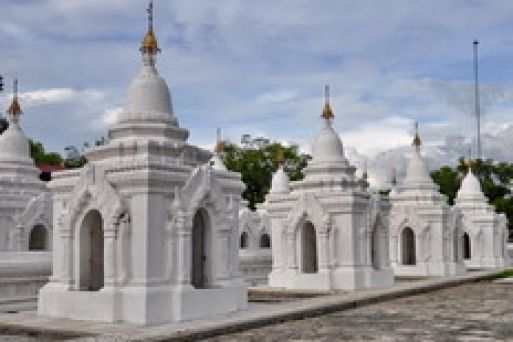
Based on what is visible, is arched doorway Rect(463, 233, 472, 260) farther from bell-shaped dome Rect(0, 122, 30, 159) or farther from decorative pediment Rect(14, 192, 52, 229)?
bell-shaped dome Rect(0, 122, 30, 159)

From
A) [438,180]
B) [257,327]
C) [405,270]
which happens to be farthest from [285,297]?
[438,180]

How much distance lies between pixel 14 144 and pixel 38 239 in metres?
3.89

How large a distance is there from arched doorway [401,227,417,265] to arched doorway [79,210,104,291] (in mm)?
19305

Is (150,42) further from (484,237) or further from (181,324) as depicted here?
(484,237)

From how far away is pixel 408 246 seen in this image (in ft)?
107

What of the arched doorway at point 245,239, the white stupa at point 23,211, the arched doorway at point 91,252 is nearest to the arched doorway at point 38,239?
the white stupa at point 23,211

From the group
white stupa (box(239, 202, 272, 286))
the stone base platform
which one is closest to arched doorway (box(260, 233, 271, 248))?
white stupa (box(239, 202, 272, 286))

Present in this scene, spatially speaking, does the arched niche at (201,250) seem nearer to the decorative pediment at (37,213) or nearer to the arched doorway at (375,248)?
the arched doorway at (375,248)

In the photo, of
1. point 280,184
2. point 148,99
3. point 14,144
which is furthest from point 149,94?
point 280,184

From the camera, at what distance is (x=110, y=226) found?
14422mm

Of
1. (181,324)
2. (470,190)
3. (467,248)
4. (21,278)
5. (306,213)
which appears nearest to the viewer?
(181,324)

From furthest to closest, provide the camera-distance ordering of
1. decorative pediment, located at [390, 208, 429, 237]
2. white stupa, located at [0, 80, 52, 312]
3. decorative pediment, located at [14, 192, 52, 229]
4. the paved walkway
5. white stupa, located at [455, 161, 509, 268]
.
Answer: white stupa, located at [455, 161, 509, 268] → decorative pediment, located at [390, 208, 429, 237] → decorative pediment, located at [14, 192, 52, 229] → white stupa, located at [0, 80, 52, 312] → the paved walkway

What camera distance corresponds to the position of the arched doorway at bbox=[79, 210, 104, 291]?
15.5 meters

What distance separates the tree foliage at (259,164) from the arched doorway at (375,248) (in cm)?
2682
